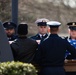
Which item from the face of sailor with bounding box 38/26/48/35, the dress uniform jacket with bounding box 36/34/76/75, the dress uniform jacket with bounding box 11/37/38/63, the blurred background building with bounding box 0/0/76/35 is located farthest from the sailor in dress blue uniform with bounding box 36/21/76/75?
the blurred background building with bounding box 0/0/76/35

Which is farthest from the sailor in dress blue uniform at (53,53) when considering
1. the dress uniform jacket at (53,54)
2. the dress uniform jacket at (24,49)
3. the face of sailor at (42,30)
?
the face of sailor at (42,30)

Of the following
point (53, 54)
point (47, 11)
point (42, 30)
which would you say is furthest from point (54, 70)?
point (47, 11)

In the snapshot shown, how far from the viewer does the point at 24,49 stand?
26.4 ft

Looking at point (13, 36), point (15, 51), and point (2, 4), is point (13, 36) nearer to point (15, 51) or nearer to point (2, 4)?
point (15, 51)

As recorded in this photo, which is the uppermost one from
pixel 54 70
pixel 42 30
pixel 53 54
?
pixel 42 30

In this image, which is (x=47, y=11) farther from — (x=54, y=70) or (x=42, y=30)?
(x=54, y=70)

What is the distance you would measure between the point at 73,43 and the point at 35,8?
2213 cm

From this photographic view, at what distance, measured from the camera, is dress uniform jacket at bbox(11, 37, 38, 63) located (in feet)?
26.3

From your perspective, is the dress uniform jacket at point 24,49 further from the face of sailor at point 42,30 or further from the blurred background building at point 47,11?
the blurred background building at point 47,11

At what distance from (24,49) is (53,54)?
50cm

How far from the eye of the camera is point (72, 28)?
909 centimetres

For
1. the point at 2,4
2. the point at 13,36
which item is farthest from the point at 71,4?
the point at 13,36

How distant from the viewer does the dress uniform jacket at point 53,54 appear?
26.3ft

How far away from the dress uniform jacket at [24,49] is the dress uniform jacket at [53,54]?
5.4 inches
